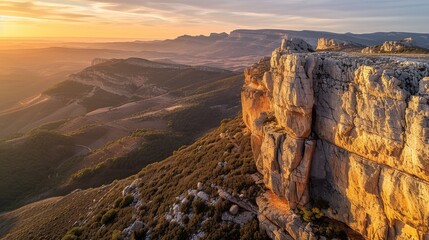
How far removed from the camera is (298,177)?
20.4 m

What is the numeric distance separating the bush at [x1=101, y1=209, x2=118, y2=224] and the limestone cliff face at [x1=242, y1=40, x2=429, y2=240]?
1706 centimetres

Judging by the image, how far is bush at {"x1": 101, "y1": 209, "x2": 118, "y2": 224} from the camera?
32.5 metres

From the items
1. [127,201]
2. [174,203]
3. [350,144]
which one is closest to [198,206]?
[174,203]

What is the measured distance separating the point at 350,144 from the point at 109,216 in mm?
25064

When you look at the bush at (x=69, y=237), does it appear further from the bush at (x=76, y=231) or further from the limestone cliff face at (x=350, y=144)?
the limestone cliff face at (x=350, y=144)

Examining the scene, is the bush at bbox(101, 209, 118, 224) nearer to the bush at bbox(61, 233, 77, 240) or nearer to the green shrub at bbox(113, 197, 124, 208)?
the green shrub at bbox(113, 197, 124, 208)

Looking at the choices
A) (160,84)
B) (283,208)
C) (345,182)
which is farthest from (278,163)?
(160,84)

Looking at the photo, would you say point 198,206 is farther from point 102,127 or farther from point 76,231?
point 102,127

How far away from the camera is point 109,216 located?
1281 inches

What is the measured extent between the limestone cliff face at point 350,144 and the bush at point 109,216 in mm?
17062

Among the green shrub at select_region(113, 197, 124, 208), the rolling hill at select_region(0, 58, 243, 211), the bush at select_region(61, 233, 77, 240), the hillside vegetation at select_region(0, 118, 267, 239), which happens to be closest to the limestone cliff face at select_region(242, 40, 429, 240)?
the hillside vegetation at select_region(0, 118, 267, 239)

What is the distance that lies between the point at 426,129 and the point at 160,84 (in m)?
158

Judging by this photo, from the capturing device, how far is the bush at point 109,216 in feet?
107

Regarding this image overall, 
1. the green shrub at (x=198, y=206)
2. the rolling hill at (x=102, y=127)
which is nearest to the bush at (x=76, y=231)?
the green shrub at (x=198, y=206)
